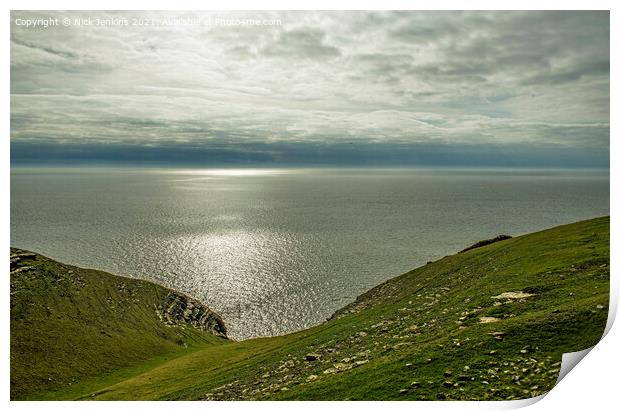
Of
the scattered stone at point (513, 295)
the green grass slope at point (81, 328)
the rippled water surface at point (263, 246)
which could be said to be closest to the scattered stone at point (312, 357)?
the scattered stone at point (513, 295)

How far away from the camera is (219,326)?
92500 mm

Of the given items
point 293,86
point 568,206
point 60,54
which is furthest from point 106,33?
point 568,206

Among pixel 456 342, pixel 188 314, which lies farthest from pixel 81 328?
pixel 456 342

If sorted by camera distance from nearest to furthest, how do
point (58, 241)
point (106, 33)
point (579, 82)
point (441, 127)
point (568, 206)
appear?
1. point (106, 33)
2. point (579, 82)
3. point (441, 127)
4. point (58, 241)
5. point (568, 206)

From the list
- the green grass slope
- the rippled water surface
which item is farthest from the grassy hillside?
the rippled water surface

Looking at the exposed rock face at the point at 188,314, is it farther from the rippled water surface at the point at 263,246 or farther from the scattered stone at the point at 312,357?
the scattered stone at the point at 312,357

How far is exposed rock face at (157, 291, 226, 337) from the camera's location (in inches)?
3439

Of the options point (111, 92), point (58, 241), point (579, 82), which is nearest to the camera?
point (579, 82)

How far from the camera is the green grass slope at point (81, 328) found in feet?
159

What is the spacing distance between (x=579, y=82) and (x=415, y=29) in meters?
21.1

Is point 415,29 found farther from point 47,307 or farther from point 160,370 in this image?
point 47,307

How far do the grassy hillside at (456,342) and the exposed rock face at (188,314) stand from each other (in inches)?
1701

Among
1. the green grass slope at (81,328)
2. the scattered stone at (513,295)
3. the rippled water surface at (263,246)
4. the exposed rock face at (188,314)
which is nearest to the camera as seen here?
the scattered stone at (513,295)
